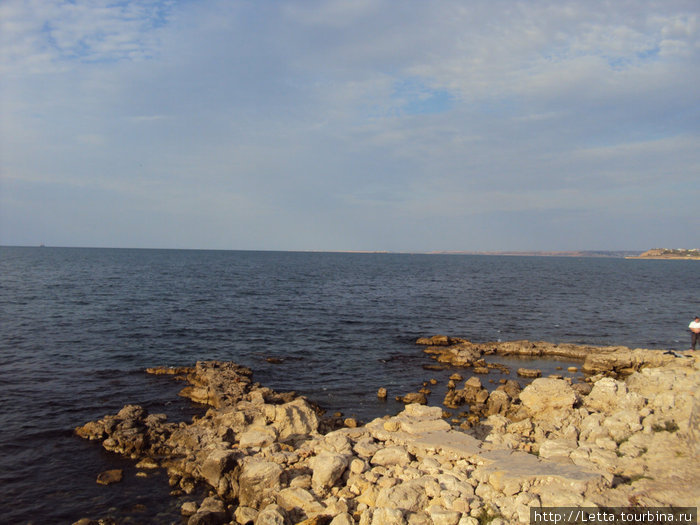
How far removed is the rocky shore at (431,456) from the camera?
33.7 feet

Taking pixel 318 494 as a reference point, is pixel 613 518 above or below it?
above

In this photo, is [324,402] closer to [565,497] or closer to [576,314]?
[565,497]

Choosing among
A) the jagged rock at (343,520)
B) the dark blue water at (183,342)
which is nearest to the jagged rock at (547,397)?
the dark blue water at (183,342)

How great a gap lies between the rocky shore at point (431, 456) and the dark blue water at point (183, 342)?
1364mm

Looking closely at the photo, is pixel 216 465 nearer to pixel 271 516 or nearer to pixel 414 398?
pixel 271 516

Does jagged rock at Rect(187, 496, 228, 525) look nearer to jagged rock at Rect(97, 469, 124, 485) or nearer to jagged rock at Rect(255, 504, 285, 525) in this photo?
jagged rock at Rect(255, 504, 285, 525)

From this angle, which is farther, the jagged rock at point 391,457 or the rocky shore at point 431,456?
the jagged rock at point 391,457

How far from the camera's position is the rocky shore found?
405 inches

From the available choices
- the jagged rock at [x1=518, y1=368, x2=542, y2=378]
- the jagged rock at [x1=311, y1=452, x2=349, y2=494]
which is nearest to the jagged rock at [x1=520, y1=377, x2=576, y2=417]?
the jagged rock at [x1=518, y1=368, x2=542, y2=378]

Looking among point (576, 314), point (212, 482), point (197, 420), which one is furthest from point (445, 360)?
point (576, 314)

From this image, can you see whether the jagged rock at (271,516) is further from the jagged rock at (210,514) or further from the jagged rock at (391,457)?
the jagged rock at (391,457)

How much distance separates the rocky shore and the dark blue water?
1.36 meters

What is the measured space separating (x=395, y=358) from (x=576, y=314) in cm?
2851

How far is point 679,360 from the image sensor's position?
2456 centimetres
